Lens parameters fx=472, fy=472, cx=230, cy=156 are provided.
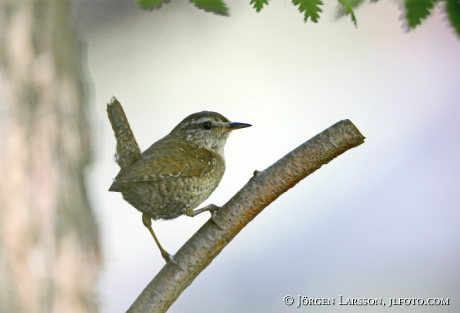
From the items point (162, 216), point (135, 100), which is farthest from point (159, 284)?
point (135, 100)

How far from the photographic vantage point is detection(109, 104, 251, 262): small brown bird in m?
1.40

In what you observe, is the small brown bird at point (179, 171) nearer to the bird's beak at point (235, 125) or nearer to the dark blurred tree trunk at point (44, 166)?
the bird's beak at point (235, 125)

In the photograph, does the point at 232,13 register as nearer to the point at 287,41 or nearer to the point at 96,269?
the point at 287,41

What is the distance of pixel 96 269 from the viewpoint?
5.32ft

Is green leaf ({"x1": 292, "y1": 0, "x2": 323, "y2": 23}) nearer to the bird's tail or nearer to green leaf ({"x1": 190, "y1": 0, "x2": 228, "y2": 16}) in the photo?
green leaf ({"x1": 190, "y1": 0, "x2": 228, "y2": 16})

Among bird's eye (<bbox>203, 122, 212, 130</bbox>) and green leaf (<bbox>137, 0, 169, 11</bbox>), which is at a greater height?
green leaf (<bbox>137, 0, 169, 11</bbox>)

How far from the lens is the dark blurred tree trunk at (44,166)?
1527 millimetres

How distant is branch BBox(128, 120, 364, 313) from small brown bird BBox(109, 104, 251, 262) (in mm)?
125

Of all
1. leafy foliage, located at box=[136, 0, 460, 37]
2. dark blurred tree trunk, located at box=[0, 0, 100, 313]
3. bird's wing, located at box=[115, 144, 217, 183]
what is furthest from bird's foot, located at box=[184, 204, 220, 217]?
leafy foliage, located at box=[136, 0, 460, 37]

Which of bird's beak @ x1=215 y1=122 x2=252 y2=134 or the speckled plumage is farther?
bird's beak @ x1=215 y1=122 x2=252 y2=134

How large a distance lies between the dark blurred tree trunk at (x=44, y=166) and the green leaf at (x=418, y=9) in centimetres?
110

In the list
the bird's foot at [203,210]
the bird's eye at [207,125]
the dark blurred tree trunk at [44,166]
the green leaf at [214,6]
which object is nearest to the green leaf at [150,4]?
the green leaf at [214,6]

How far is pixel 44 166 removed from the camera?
1.59m

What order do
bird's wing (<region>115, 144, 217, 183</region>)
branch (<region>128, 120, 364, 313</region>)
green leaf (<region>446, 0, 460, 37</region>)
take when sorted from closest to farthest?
green leaf (<region>446, 0, 460, 37</region>) → branch (<region>128, 120, 364, 313</region>) → bird's wing (<region>115, 144, 217, 183</region>)
